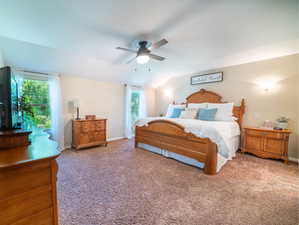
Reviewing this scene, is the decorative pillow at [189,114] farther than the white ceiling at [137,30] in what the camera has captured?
Yes

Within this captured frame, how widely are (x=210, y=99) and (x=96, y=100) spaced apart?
142 inches

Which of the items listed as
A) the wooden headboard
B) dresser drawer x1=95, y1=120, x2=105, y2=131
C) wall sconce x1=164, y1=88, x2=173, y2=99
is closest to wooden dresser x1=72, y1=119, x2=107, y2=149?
dresser drawer x1=95, y1=120, x2=105, y2=131

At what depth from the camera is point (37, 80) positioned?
3.33m

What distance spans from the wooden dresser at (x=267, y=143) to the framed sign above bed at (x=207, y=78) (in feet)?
5.53

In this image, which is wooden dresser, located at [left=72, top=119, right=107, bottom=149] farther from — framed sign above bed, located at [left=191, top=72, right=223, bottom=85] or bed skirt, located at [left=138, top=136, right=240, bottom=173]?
framed sign above bed, located at [left=191, top=72, right=223, bottom=85]

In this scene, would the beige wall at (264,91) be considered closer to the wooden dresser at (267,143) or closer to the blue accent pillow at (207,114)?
the wooden dresser at (267,143)

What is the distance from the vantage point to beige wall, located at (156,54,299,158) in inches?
118

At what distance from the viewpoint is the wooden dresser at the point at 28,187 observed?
2.67ft

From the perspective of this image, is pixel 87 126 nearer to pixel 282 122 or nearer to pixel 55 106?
pixel 55 106

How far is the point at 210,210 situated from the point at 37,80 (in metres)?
4.33

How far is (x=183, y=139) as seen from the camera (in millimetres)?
2832

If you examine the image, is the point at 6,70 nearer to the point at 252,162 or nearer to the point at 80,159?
the point at 80,159

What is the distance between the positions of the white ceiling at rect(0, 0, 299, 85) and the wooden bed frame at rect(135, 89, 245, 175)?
1409 millimetres

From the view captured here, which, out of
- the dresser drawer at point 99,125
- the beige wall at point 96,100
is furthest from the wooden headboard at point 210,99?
the dresser drawer at point 99,125
